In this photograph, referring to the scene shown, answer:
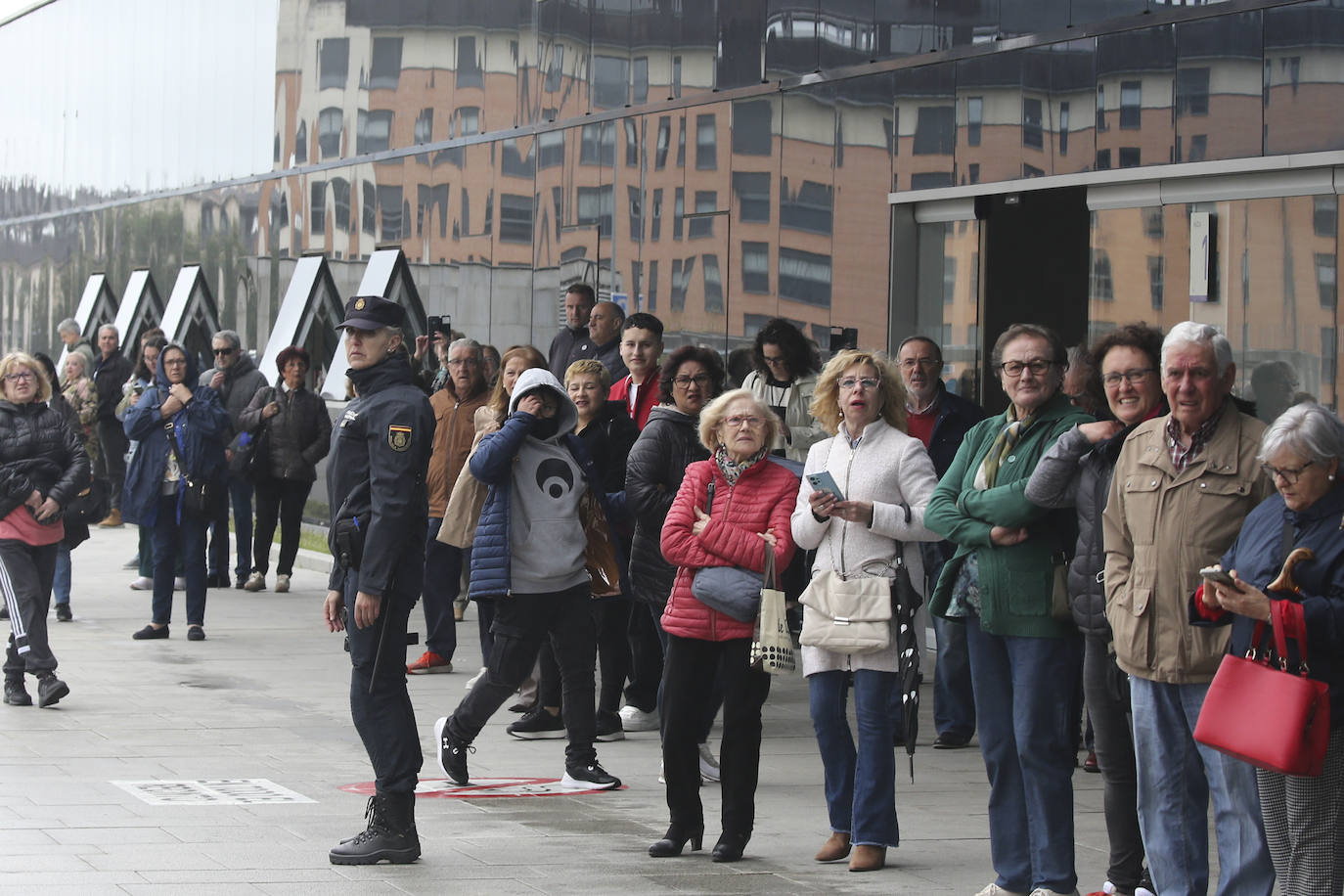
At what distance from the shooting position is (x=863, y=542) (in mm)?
7199

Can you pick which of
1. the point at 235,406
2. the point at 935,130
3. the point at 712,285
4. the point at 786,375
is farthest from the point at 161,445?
the point at 935,130

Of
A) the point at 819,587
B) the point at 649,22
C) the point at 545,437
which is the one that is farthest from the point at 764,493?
the point at 649,22

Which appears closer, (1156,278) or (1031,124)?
(1156,278)

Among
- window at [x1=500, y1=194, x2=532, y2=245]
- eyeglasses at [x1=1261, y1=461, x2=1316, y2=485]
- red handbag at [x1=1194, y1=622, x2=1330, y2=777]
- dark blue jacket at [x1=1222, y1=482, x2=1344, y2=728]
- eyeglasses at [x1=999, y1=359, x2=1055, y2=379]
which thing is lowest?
red handbag at [x1=1194, y1=622, x2=1330, y2=777]

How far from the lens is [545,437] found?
8.63 metres

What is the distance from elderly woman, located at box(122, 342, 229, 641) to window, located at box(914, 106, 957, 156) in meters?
5.34

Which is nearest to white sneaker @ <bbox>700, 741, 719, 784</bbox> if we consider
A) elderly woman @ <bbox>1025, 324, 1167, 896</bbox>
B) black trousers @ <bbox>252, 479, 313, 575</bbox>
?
elderly woman @ <bbox>1025, 324, 1167, 896</bbox>

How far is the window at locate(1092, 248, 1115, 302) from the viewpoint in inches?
424

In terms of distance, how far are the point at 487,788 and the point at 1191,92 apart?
488cm

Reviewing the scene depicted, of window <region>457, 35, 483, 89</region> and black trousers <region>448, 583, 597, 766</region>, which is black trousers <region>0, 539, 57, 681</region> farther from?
window <region>457, 35, 483, 89</region>

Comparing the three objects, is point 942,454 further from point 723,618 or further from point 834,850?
point 834,850

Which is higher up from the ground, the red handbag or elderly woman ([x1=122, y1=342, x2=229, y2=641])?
elderly woman ([x1=122, y1=342, x2=229, y2=641])

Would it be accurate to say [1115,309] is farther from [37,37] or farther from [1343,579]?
[37,37]

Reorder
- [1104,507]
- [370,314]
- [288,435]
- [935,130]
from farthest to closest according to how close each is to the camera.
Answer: [288,435]
[935,130]
[370,314]
[1104,507]
